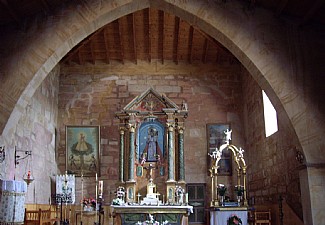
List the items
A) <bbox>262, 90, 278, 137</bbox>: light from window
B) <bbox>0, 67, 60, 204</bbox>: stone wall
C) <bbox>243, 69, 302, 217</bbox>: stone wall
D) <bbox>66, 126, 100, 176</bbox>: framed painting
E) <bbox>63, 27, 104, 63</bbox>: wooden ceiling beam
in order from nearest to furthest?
1. <bbox>243, 69, 302, 217</bbox>: stone wall
2. <bbox>0, 67, 60, 204</bbox>: stone wall
3. <bbox>262, 90, 278, 137</bbox>: light from window
4. <bbox>63, 27, 104, 63</bbox>: wooden ceiling beam
5. <bbox>66, 126, 100, 176</bbox>: framed painting

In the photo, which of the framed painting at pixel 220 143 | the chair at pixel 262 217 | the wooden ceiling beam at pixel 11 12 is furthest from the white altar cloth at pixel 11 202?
the framed painting at pixel 220 143

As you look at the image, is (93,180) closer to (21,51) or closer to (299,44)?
(21,51)

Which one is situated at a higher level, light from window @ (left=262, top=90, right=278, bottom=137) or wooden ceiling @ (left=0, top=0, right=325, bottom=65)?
wooden ceiling @ (left=0, top=0, right=325, bottom=65)

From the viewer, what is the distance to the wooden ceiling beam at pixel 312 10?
267 inches

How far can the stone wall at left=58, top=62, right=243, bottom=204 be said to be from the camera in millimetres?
13094

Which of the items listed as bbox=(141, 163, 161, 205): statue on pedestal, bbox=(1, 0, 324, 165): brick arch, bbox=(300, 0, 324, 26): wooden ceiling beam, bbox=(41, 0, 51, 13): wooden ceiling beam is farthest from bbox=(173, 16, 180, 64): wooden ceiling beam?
bbox=(300, 0, 324, 26): wooden ceiling beam

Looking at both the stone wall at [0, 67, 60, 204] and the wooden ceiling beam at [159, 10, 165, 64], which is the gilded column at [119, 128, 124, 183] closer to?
the stone wall at [0, 67, 60, 204]

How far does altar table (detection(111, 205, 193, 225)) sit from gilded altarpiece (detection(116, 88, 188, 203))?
2.53 feet

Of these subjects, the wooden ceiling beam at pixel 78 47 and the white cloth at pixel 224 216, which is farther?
the wooden ceiling beam at pixel 78 47

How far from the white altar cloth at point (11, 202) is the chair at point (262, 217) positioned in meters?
5.42

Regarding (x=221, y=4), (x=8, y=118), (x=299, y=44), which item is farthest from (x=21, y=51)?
(x=299, y=44)

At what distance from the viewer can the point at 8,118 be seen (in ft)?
23.9

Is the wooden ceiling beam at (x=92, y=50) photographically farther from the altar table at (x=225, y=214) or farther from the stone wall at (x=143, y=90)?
the altar table at (x=225, y=214)

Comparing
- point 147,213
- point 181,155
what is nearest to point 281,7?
point 181,155
